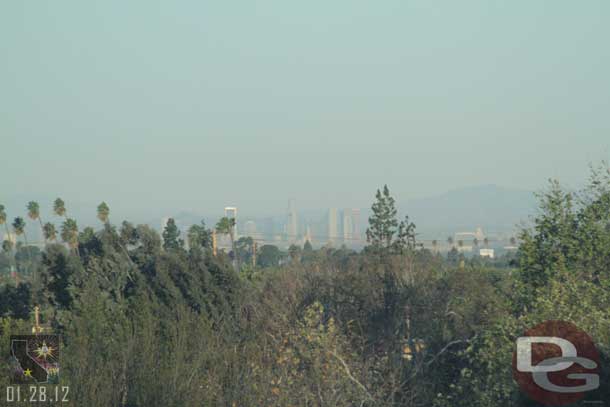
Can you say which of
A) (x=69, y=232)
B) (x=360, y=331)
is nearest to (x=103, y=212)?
(x=69, y=232)

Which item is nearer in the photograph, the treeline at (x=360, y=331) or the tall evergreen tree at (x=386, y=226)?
the treeline at (x=360, y=331)

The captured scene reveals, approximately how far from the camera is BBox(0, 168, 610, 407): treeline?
29.0ft

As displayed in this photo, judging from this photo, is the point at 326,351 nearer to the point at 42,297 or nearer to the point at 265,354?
the point at 265,354

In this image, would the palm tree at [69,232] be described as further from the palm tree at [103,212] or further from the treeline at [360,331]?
the treeline at [360,331]

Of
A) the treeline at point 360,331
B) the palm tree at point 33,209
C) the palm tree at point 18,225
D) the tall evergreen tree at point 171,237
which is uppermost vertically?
the palm tree at point 33,209

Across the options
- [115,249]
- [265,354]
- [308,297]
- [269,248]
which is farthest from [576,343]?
[269,248]

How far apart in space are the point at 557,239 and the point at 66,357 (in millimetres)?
9246

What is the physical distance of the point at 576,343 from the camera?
384 inches

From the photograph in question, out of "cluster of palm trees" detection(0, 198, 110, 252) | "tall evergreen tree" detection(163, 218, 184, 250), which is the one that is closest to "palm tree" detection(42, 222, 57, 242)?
"cluster of palm trees" detection(0, 198, 110, 252)

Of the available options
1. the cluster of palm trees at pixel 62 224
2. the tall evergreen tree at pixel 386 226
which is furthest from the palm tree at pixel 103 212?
the tall evergreen tree at pixel 386 226

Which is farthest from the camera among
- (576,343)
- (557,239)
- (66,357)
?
(557,239)

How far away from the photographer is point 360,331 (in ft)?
65.3

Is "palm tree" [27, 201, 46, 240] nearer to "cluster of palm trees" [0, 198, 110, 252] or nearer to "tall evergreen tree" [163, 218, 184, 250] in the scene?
"cluster of palm trees" [0, 198, 110, 252]

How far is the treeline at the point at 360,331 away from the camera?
8852mm
